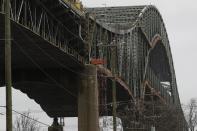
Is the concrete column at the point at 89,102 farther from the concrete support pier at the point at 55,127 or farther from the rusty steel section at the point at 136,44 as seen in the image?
the concrete support pier at the point at 55,127

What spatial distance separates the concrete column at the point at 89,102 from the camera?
71.6 metres

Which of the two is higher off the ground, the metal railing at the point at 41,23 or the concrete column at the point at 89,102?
the metal railing at the point at 41,23

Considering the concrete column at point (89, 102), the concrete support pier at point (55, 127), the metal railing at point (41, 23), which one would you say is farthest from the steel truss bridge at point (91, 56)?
the concrete support pier at point (55, 127)

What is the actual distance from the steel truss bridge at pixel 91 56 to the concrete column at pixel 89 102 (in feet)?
2.57

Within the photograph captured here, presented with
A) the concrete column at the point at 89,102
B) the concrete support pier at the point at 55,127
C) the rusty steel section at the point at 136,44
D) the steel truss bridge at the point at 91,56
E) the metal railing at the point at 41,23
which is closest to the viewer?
the metal railing at the point at 41,23

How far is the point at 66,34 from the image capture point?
6488 centimetres

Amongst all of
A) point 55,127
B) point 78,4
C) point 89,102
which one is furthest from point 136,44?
point 78,4

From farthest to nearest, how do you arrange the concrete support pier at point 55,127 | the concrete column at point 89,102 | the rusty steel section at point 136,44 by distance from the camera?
the concrete support pier at point 55,127, the rusty steel section at point 136,44, the concrete column at point 89,102

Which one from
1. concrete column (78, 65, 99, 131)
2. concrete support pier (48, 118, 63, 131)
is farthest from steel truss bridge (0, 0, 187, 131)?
concrete support pier (48, 118, 63, 131)

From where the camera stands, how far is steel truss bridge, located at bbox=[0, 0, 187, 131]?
2275 inches

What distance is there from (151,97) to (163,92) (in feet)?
67.5

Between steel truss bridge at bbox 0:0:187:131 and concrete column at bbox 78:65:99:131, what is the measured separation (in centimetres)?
78

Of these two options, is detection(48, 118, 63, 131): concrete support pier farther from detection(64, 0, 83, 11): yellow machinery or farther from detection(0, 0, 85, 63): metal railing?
detection(0, 0, 85, 63): metal railing

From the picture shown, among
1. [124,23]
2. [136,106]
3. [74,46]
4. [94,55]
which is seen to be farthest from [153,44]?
[74,46]
